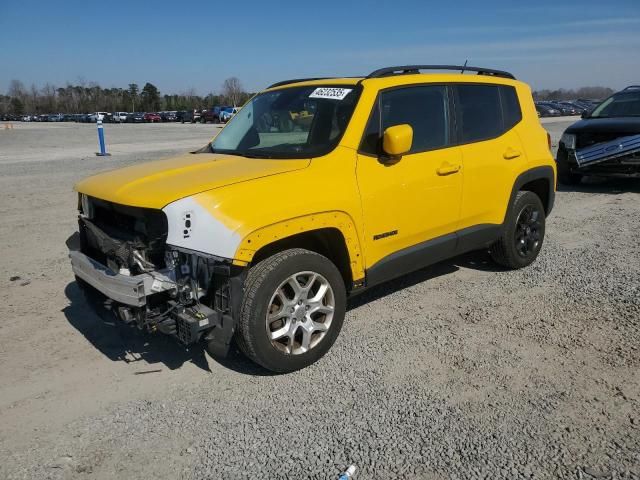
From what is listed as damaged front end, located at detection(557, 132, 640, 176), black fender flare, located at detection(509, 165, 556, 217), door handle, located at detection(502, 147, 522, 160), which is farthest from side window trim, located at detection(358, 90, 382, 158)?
damaged front end, located at detection(557, 132, 640, 176)

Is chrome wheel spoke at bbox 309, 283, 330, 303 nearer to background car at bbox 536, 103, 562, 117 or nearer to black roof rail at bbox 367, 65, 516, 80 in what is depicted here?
black roof rail at bbox 367, 65, 516, 80

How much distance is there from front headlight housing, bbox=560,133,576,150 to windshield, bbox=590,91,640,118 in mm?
1037

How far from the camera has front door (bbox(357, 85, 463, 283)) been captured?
3.84 meters

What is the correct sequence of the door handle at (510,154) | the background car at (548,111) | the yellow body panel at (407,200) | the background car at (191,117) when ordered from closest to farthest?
the yellow body panel at (407,200), the door handle at (510,154), the background car at (548,111), the background car at (191,117)

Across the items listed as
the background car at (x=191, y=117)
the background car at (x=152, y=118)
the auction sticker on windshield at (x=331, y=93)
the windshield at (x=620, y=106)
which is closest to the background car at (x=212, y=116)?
the background car at (x=191, y=117)

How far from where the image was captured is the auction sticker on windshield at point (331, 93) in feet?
13.3

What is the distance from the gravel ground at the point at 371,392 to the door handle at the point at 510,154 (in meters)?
1.23

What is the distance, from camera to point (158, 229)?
3289 millimetres

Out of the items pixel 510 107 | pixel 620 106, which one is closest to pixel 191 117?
pixel 620 106

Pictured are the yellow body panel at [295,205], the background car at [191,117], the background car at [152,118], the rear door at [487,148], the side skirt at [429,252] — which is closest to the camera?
the yellow body panel at [295,205]

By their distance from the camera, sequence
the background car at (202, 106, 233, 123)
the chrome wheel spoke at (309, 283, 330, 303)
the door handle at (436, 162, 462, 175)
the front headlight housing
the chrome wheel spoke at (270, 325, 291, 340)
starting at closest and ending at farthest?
1. the chrome wheel spoke at (270, 325, 291, 340)
2. the chrome wheel spoke at (309, 283, 330, 303)
3. the door handle at (436, 162, 462, 175)
4. the front headlight housing
5. the background car at (202, 106, 233, 123)

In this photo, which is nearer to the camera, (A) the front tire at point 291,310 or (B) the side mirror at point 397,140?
(A) the front tire at point 291,310

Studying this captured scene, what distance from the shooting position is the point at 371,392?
11.1 feet

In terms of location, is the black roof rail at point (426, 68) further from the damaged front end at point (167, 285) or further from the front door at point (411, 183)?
the damaged front end at point (167, 285)
